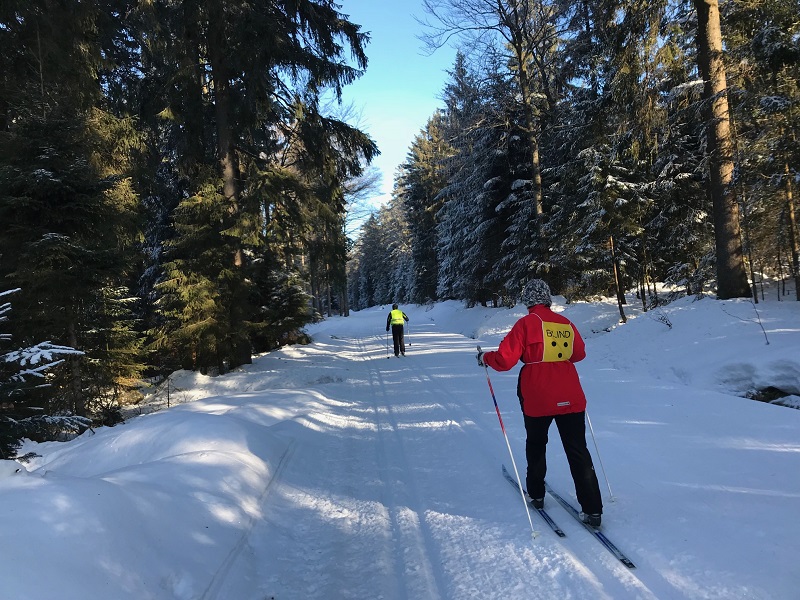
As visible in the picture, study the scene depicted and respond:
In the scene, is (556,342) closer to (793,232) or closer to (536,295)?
(536,295)

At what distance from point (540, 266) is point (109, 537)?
710 inches

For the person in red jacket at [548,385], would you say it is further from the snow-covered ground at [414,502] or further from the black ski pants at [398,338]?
the black ski pants at [398,338]

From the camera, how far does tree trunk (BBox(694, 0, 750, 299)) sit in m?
10.1

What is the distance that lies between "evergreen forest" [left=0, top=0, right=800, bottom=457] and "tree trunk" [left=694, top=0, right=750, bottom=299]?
0.05 meters

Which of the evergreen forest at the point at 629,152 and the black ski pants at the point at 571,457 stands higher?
the evergreen forest at the point at 629,152

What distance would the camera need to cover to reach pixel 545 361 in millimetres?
3770

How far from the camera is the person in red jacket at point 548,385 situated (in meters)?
3.71

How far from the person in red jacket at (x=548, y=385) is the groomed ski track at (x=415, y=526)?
1.65 ft

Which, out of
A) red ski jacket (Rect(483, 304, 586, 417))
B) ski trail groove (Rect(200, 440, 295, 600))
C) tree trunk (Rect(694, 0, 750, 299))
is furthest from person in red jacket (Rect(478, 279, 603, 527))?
tree trunk (Rect(694, 0, 750, 299))

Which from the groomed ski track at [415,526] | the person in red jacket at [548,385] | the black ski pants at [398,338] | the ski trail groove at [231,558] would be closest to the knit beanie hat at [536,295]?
the person in red jacket at [548,385]

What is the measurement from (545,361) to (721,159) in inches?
383

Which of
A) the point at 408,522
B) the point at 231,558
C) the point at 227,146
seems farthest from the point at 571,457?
the point at 227,146

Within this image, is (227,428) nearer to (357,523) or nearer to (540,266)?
(357,523)

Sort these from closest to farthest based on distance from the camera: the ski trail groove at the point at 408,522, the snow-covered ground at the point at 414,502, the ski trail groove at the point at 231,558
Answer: the snow-covered ground at the point at 414,502 → the ski trail groove at the point at 231,558 → the ski trail groove at the point at 408,522
